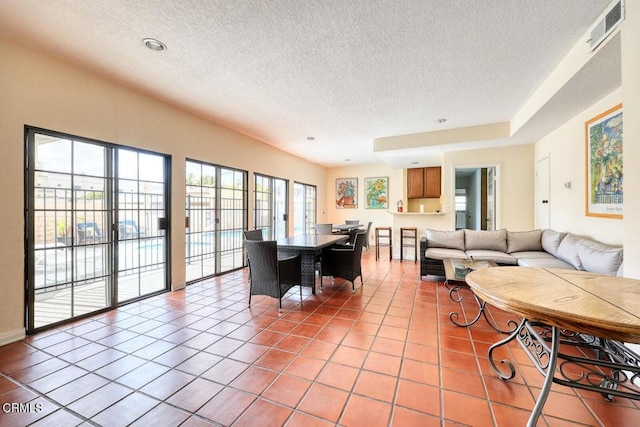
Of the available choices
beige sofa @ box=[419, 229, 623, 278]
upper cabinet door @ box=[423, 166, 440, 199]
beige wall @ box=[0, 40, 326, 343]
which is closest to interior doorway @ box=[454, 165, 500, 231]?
upper cabinet door @ box=[423, 166, 440, 199]

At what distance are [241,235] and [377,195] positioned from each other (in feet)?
15.9

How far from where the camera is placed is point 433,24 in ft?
6.88

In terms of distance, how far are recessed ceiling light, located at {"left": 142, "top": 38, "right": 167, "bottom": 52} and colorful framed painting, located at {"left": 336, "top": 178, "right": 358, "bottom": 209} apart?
684cm

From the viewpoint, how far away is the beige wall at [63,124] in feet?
7.54

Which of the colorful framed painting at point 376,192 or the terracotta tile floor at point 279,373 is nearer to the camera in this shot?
the terracotta tile floor at point 279,373

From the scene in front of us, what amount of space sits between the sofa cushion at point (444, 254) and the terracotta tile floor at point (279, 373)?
1262 millimetres

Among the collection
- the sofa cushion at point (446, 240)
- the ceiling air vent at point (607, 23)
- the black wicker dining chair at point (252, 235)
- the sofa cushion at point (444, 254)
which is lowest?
the sofa cushion at point (444, 254)

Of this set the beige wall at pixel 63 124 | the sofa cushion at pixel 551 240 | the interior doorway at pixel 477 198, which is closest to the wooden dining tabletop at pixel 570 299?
the sofa cushion at pixel 551 240

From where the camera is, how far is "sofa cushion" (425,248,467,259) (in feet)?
13.8

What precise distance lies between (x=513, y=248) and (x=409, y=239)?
6.94 ft

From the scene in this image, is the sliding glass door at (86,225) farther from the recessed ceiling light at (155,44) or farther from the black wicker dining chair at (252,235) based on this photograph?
the recessed ceiling light at (155,44)

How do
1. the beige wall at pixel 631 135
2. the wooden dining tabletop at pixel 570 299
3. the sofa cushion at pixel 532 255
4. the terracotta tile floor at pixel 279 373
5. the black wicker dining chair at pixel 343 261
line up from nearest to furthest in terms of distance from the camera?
the wooden dining tabletop at pixel 570 299, the terracotta tile floor at pixel 279 373, the beige wall at pixel 631 135, the black wicker dining chair at pixel 343 261, the sofa cushion at pixel 532 255

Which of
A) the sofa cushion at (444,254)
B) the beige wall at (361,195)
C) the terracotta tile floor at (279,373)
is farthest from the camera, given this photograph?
the beige wall at (361,195)

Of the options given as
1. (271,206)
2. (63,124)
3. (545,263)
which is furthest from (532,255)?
(63,124)
